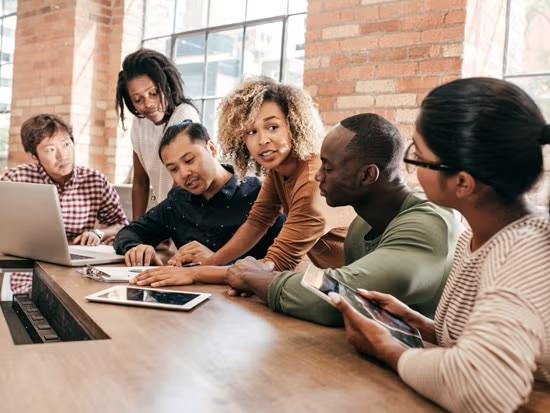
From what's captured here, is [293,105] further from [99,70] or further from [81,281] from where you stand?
[99,70]

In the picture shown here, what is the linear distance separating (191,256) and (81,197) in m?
1.03

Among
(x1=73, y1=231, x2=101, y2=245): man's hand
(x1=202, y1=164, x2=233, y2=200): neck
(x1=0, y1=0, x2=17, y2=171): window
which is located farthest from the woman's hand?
(x1=0, y1=0, x2=17, y2=171): window

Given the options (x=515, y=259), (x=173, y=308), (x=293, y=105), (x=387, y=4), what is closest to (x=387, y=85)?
(x=387, y=4)

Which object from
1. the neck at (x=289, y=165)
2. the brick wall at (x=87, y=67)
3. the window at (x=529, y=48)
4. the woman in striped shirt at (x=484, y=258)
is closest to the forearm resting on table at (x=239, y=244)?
the neck at (x=289, y=165)

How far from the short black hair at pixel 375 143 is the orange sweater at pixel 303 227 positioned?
28 centimetres

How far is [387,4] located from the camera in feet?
9.30

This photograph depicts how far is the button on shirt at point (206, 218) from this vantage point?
2.11 metres

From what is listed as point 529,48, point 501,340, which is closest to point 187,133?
point 501,340

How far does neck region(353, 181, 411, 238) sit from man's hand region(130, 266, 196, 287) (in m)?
0.45

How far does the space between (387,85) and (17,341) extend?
209cm

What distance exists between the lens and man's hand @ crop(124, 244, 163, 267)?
1.80 m

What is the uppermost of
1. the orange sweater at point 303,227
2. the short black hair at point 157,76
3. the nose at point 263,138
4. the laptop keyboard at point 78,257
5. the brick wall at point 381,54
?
the brick wall at point 381,54

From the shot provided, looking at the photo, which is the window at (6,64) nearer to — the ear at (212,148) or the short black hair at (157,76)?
the short black hair at (157,76)

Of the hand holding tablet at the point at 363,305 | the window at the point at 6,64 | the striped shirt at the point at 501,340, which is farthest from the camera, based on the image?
the window at the point at 6,64
